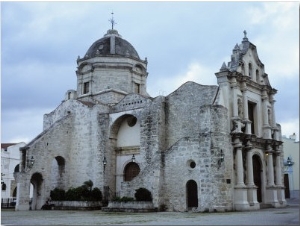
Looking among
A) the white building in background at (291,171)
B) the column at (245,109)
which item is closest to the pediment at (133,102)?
the column at (245,109)

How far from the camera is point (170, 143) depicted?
998 inches

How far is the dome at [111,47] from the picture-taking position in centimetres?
3319

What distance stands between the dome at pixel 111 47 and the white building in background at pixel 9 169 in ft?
58.4

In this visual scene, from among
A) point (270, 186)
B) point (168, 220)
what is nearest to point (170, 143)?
point (270, 186)

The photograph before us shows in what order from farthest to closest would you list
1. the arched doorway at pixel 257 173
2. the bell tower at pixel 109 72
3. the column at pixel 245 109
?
the bell tower at pixel 109 72 → the arched doorway at pixel 257 173 → the column at pixel 245 109

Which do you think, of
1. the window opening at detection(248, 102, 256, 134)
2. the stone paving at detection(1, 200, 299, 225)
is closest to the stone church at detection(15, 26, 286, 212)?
the window opening at detection(248, 102, 256, 134)

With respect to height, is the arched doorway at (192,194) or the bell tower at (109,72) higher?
the bell tower at (109,72)

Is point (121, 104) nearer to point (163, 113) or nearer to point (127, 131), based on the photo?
point (127, 131)

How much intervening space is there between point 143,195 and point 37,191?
8.75 meters

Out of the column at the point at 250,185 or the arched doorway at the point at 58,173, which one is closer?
the column at the point at 250,185

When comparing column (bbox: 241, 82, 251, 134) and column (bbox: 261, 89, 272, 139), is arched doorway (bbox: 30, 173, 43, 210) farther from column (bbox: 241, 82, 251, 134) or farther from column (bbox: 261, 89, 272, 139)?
column (bbox: 261, 89, 272, 139)

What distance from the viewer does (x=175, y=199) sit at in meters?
22.3

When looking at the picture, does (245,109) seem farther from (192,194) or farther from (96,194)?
(96,194)

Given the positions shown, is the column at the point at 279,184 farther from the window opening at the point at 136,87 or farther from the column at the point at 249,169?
the window opening at the point at 136,87
